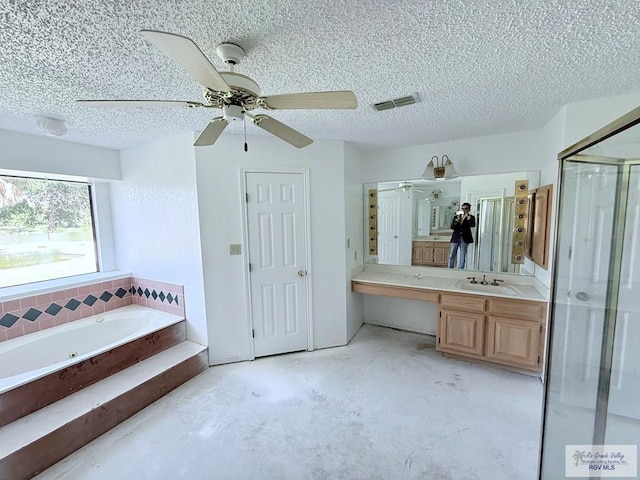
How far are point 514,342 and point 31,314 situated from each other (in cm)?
445

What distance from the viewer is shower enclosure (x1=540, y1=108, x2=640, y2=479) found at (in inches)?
60.5

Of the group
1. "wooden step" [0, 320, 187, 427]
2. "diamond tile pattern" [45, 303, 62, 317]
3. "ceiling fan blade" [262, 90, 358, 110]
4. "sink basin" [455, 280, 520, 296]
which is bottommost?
"wooden step" [0, 320, 187, 427]

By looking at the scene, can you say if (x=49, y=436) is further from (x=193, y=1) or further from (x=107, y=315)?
(x=193, y=1)

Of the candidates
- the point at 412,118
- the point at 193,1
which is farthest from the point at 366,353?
the point at 193,1

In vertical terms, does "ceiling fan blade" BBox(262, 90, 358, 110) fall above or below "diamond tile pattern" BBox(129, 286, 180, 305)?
above

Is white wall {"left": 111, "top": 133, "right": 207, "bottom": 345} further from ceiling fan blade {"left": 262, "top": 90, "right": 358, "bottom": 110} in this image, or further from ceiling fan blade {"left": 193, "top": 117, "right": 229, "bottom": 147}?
ceiling fan blade {"left": 262, "top": 90, "right": 358, "bottom": 110}

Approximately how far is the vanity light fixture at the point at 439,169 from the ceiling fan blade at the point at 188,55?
256 centimetres

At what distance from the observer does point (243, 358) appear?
2918mm

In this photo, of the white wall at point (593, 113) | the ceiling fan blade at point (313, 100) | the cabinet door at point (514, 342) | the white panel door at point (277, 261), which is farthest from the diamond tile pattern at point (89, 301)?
the white wall at point (593, 113)

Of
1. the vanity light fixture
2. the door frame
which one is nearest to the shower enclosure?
the vanity light fixture

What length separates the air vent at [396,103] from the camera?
1936mm

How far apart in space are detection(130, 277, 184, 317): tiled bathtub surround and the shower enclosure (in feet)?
10.4

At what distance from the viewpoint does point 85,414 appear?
6.25ft

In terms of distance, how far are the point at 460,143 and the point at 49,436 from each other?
4.16 meters
